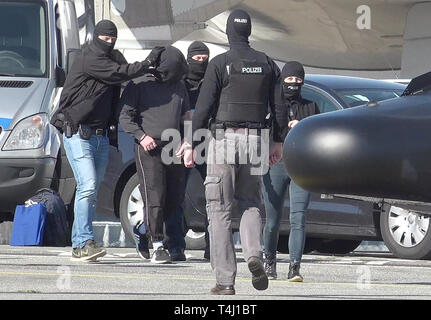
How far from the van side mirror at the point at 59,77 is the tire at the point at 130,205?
124 centimetres

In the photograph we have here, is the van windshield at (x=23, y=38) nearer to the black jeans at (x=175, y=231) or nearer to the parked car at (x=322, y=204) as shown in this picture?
the parked car at (x=322, y=204)

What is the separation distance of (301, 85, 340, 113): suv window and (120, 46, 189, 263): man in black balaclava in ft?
6.03

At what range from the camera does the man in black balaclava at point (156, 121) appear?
47.7 ft

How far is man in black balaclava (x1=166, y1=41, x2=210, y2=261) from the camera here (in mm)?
15172

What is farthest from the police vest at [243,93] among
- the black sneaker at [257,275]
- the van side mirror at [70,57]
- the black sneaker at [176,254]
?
the van side mirror at [70,57]

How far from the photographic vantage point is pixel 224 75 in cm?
1148

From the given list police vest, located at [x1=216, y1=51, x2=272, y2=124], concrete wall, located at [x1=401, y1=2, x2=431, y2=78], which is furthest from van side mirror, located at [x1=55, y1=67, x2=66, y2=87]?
concrete wall, located at [x1=401, y1=2, x2=431, y2=78]

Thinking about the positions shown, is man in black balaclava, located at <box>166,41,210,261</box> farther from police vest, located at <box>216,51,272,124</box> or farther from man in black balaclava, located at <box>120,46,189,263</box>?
police vest, located at <box>216,51,272,124</box>

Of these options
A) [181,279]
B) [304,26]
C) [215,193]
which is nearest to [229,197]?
[215,193]

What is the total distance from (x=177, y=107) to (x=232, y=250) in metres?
3.48

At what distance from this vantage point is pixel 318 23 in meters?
54.9

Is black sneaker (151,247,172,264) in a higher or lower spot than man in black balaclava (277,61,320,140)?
lower
